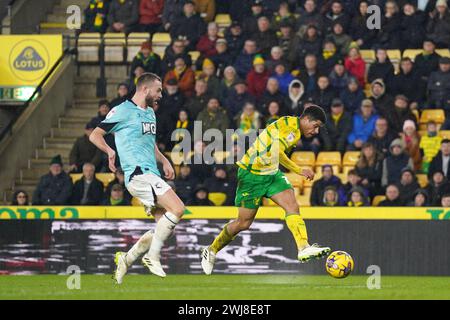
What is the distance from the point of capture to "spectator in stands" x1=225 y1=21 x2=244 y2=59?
2447cm

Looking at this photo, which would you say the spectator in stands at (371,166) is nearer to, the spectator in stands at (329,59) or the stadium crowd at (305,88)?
the stadium crowd at (305,88)

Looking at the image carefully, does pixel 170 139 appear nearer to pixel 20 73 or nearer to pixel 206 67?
pixel 206 67

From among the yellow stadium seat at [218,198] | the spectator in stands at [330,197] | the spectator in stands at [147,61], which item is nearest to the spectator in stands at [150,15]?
the spectator in stands at [147,61]

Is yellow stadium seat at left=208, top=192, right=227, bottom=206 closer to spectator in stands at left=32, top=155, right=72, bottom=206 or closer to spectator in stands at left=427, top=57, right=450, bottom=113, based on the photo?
spectator in stands at left=32, top=155, right=72, bottom=206

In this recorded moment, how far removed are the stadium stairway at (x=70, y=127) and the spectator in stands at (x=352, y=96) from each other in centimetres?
509

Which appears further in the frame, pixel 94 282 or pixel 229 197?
pixel 229 197

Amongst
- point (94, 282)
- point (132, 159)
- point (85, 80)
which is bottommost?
point (94, 282)

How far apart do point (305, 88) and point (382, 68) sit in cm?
147

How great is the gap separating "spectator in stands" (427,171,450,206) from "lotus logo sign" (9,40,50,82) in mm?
8345

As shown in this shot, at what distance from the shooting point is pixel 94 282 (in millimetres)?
16328

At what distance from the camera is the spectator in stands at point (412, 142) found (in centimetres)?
2203

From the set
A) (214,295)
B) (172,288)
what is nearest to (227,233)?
(172,288)

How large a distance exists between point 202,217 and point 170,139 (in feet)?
11.8

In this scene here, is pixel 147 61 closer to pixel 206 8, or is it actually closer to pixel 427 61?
pixel 206 8
